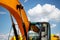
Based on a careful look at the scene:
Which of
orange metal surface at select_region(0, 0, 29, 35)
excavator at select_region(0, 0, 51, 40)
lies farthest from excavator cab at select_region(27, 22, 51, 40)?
orange metal surface at select_region(0, 0, 29, 35)

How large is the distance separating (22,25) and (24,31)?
17 centimetres

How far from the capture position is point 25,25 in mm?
5223

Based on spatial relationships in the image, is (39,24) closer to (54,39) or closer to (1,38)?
(54,39)

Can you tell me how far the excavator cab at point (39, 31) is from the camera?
496 centimetres

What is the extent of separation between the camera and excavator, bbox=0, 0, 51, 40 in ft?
16.1

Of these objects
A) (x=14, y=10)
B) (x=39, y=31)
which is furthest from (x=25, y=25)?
(x=14, y=10)

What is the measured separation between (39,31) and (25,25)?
0.43 meters

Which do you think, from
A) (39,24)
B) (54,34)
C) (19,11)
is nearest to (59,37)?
(54,34)

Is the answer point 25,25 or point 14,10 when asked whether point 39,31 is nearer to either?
point 25,25

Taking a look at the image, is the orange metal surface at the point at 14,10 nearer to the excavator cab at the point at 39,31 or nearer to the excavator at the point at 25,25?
the excavator at the point at 25,25

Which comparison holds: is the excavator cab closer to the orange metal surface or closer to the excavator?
the excavator

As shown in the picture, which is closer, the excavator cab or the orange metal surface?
the orange metal surface

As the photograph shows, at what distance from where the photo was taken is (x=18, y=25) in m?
5.14

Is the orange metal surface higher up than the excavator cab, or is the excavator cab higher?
the orange metal surface
